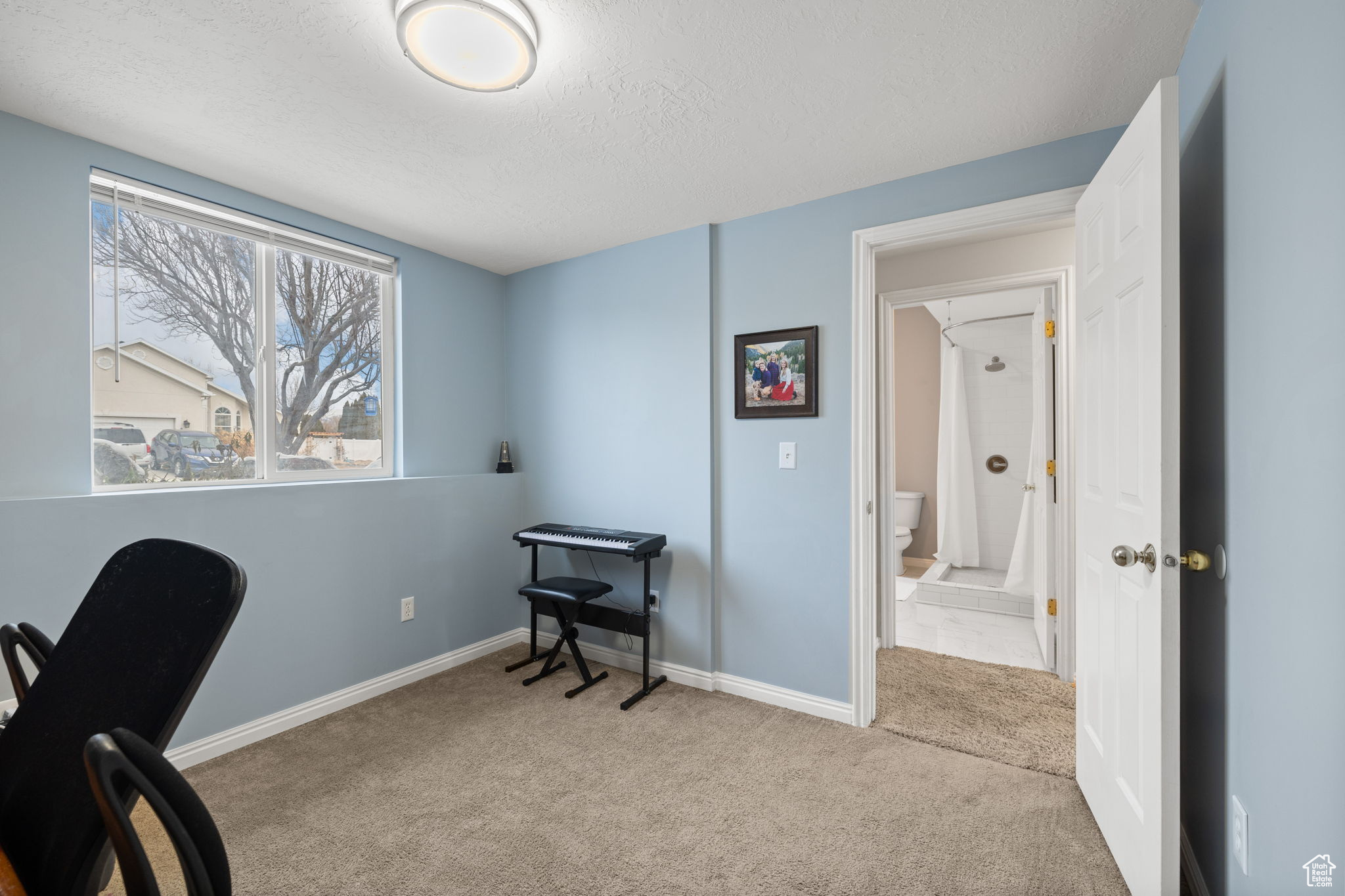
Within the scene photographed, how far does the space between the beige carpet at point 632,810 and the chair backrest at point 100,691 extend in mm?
1135

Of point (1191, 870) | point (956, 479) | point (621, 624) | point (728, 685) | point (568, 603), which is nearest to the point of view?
point (1191, 870)

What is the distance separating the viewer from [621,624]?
10.8 ft

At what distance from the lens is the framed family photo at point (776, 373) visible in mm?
2814

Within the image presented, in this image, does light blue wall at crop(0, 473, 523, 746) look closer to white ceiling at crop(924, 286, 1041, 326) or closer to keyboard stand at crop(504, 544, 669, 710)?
keyboard stand at crop(504, 544, 669, 710)

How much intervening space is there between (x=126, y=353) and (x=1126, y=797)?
3.68 meters

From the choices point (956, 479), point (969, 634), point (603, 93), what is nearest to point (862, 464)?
point (603, 93)

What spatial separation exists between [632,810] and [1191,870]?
1612mm

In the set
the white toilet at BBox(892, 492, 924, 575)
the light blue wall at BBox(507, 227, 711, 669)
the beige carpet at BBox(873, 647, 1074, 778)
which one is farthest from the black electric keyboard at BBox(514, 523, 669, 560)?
the white toilet at BBox(892, 492, 924, 575)

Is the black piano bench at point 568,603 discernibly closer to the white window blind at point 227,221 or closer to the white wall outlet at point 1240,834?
the white window blind at point 227,221

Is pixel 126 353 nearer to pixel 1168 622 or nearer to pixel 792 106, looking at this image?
pixel 792 106

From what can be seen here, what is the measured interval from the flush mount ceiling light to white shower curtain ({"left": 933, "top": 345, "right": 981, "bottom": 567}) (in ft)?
16.6

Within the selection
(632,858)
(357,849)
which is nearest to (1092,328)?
(632,858)

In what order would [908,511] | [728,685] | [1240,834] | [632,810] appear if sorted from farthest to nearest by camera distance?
[908,511]
[728,685]
[632,810]
[1240,834]

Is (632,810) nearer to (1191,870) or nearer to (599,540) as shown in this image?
(599,540)
